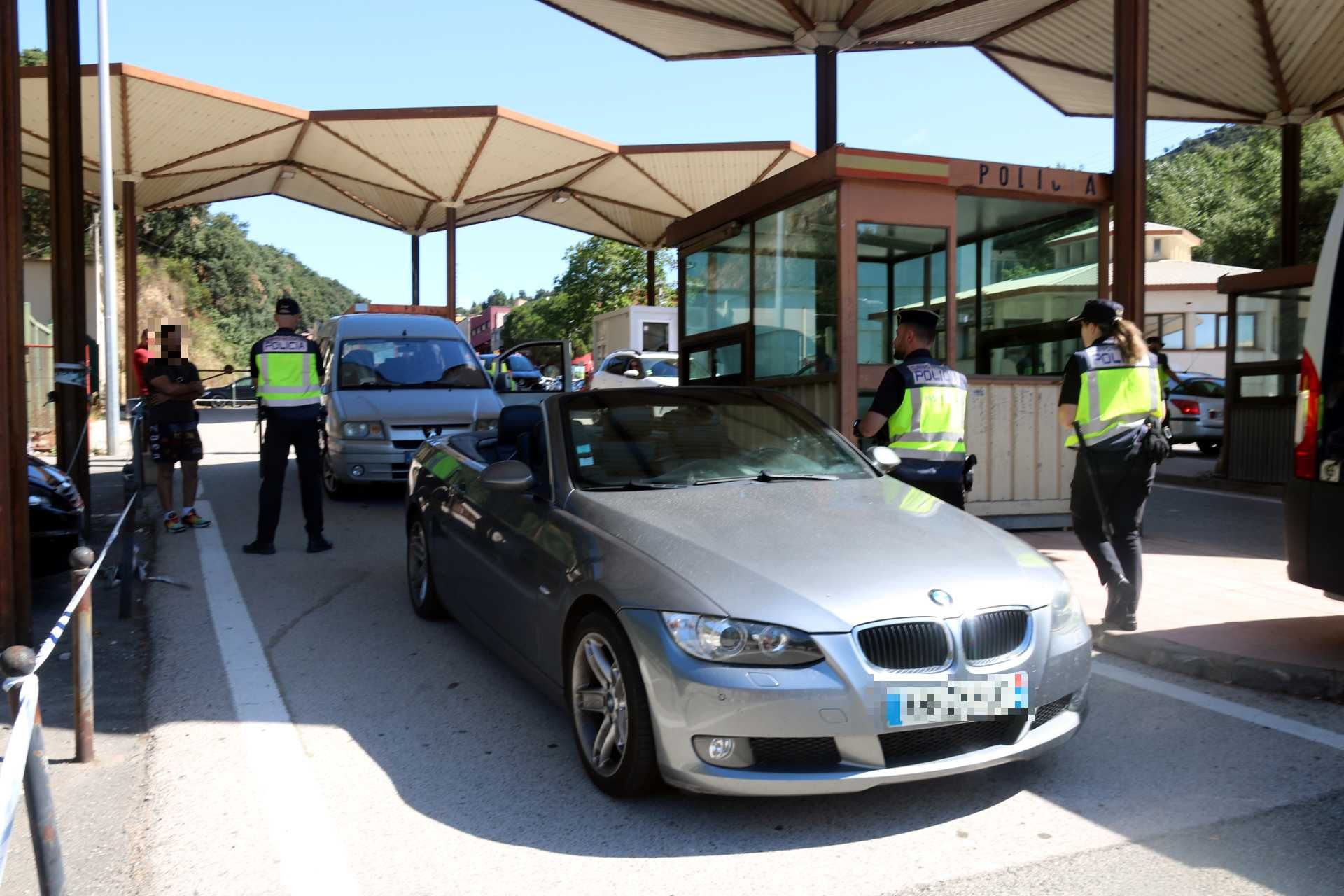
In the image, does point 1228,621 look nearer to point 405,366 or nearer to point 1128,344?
point 1128,344

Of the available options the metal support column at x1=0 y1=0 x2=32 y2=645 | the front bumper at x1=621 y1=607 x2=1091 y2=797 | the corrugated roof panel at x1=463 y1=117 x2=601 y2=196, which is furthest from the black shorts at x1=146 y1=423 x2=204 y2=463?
the corrugated roof panel at x1=463 y1=117 x2=601 y2=196

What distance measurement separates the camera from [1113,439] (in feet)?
18.8

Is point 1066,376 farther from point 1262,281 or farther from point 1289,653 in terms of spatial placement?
point 1262,281

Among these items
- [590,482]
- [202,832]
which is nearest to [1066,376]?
[590,482]

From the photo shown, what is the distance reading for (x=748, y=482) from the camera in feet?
15.7

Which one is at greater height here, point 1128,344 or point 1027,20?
point 1027,20

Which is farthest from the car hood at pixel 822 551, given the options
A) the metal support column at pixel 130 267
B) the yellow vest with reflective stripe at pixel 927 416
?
the metal support column at pixel 130 267

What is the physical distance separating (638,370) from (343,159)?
8.59 meters

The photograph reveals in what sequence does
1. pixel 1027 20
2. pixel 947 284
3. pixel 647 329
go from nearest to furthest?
pixel 947 284 < pixel 1027 20 < pixel 647 329

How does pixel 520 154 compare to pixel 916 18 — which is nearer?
pixel 916 18

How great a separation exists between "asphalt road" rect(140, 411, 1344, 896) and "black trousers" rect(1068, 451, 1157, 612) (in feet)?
1.74

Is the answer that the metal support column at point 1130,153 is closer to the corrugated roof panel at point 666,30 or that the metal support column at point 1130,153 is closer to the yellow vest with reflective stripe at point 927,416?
the yellow vest with reflective stripe at point 927,416

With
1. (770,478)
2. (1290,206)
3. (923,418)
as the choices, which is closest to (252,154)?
(1290,206)

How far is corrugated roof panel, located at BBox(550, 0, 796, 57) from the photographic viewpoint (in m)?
15.6
